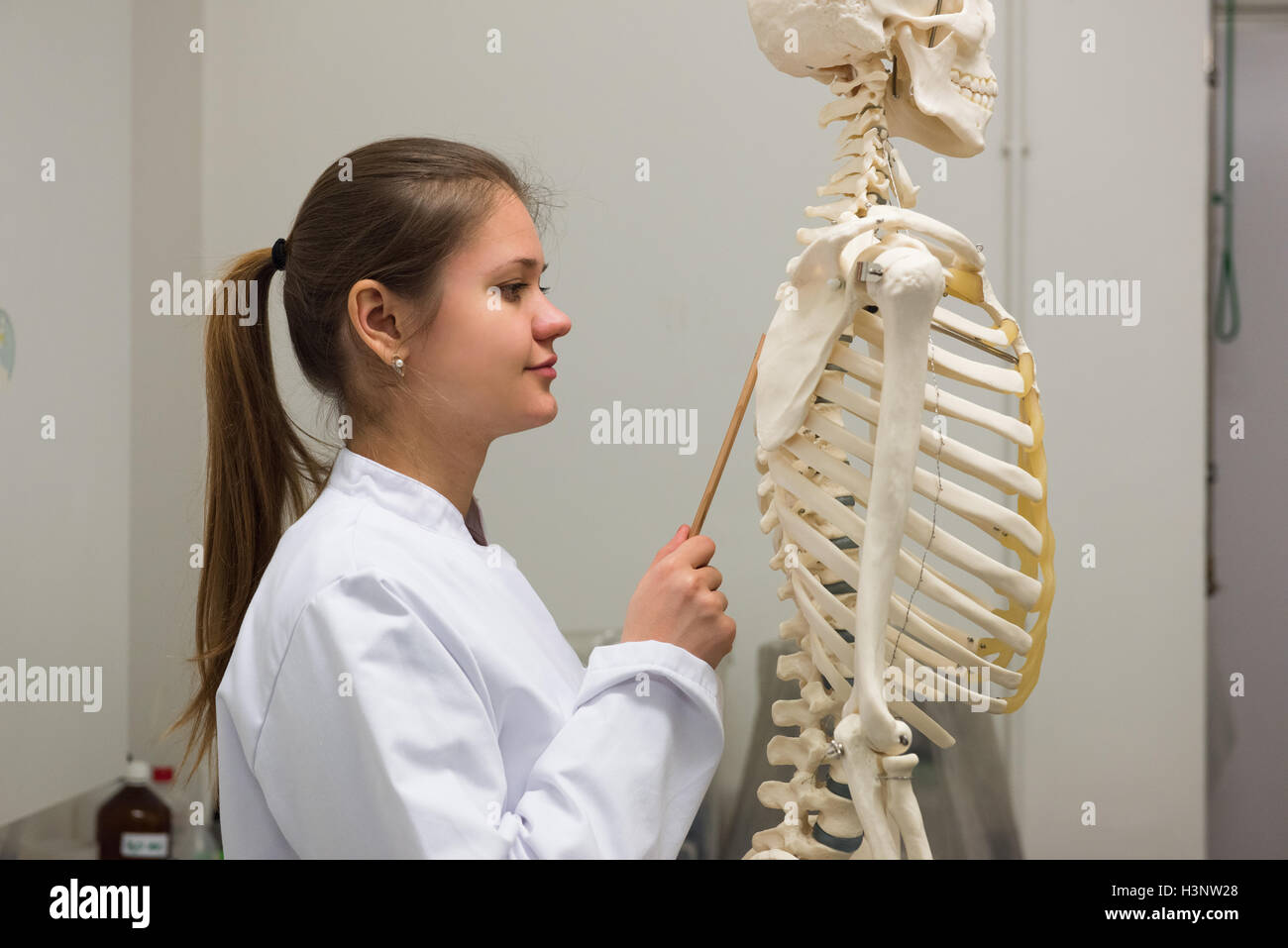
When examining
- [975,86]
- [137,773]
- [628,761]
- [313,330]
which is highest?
[975,86]

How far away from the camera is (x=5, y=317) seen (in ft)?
4.71

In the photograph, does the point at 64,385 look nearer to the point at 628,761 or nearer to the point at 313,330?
the point at 313,330

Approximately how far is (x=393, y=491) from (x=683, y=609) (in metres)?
0.26

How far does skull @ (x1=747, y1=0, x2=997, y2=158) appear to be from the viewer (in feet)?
2.93

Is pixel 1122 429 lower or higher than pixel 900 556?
higher

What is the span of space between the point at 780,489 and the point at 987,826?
879 millimetres

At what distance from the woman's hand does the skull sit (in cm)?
46

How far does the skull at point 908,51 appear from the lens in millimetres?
893

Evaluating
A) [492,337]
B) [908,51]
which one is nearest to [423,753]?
[492,337]

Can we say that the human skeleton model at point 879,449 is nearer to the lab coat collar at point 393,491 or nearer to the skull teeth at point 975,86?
the skull teeth at point 975,86

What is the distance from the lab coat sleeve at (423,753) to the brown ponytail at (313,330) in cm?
23

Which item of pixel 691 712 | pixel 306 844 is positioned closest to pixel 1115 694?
pixel 691 712

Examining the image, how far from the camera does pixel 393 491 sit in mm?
847

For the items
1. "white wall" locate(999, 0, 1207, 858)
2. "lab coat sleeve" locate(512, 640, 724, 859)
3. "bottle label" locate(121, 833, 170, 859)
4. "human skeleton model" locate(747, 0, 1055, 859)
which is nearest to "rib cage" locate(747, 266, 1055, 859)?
"human skeleton model" locate(747, 0, 1055, 859)
